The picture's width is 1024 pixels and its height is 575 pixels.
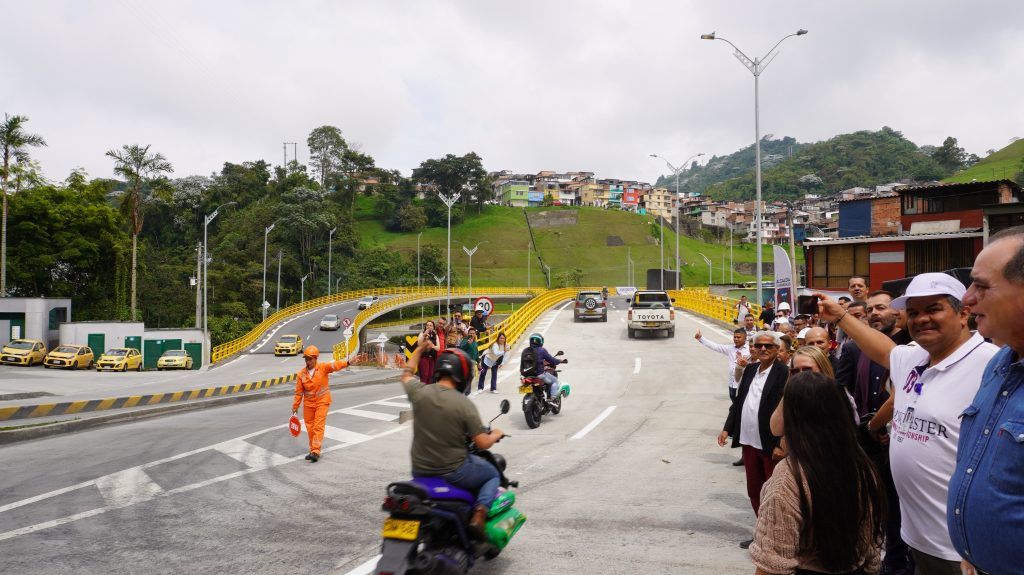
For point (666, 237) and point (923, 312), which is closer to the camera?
point (923, 312)

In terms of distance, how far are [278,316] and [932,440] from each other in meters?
71.1

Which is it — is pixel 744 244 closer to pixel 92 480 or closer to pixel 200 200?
pixel 200 200

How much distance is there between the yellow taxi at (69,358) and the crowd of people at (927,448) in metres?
40.3

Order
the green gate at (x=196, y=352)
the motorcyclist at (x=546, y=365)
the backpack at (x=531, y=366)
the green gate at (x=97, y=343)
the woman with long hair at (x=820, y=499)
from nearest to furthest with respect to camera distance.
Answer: the woman with long hair at (x=820, y=499) → the backpack at (x=531, y=366) → the motorcyclist at (x=546, y=365) → the green gate at (x=97, y=343) → the green gate at (x=196, y=352)

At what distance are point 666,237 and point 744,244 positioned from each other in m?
21.0

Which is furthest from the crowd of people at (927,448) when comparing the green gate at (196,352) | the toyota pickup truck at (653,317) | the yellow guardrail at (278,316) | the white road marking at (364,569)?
the yellow guardrail at (278,316)

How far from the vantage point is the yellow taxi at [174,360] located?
3988cm

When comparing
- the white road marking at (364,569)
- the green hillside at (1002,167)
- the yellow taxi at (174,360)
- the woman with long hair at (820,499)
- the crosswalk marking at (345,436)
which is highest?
the green hillside at (1002,167)

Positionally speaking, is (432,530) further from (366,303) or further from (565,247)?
(565,247)

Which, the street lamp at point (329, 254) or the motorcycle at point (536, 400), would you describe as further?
the street lamp at point (329, 254)

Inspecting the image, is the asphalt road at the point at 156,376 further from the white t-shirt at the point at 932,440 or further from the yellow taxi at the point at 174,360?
the white t-shirt at the point at 932,440

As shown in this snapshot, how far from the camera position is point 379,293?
291 feet

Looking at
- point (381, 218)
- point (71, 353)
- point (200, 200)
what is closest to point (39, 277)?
point (71, 353)

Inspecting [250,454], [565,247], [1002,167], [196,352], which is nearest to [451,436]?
[250,454]
